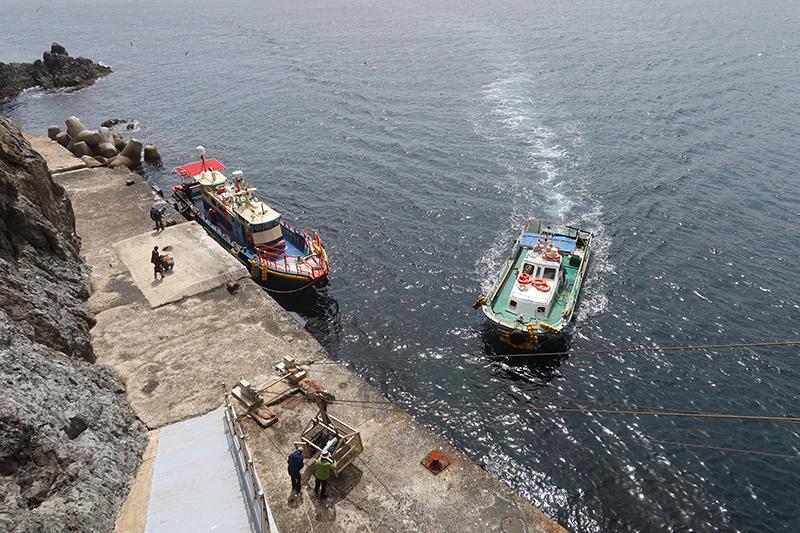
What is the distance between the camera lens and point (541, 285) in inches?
1031

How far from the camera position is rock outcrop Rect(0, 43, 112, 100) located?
76562 mm

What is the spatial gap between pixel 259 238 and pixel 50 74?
7584cm

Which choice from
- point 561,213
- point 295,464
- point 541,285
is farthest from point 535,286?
point 295,464

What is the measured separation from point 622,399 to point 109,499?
20544mm

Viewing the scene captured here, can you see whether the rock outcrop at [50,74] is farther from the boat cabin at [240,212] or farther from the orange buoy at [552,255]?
the orange buoy at [552,255]

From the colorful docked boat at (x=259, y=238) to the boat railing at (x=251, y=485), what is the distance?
544 inches

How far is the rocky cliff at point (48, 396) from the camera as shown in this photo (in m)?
10.3

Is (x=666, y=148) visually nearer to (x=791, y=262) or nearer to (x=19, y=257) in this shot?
(x=791, y=262)

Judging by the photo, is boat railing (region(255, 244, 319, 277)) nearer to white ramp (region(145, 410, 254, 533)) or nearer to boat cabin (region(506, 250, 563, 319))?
boat cabin (region(506, 250, 563, 319))

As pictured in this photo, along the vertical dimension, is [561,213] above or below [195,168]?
below

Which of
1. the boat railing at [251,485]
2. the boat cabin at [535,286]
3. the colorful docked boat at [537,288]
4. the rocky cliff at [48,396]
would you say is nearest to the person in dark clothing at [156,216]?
the rocky cliff at [48,396]

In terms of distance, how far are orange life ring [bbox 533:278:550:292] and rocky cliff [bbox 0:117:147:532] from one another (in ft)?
64.2

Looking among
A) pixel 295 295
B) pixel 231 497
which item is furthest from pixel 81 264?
pixel 231 497

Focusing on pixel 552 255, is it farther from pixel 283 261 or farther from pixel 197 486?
pixel 197 486
